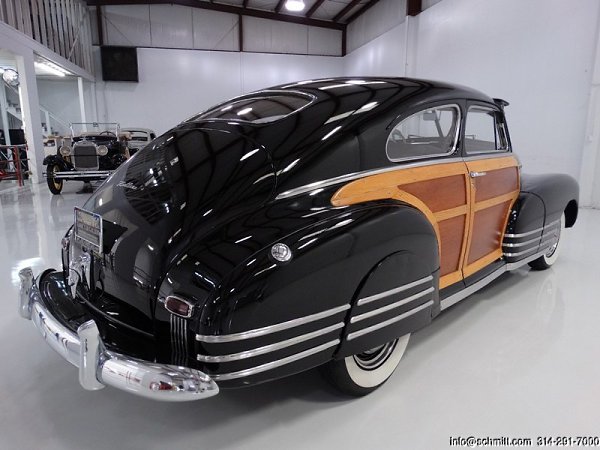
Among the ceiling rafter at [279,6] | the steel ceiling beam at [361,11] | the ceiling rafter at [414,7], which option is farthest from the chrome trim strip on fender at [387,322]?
the ceiling rafter at [279,6]

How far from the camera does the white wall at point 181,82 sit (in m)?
16.0

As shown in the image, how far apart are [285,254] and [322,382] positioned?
93 centimetres

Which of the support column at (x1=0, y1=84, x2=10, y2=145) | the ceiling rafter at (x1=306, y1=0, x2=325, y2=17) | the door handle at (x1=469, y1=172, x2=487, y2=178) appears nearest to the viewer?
the door handle at (x1=469, y1=172, x2=487, y2=178)

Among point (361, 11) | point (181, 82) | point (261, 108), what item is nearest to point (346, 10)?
point (361, 11)

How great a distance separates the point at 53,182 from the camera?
8594 mm

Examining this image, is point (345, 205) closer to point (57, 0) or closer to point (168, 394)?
point (168, 394)

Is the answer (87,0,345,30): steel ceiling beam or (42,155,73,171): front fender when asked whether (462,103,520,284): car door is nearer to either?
(42,155,73,171): front fender

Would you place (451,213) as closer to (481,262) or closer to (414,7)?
(481,262)

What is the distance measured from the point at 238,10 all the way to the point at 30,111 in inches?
365

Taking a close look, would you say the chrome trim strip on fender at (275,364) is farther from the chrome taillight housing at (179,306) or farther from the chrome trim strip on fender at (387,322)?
the chrome taillight housing at (179,306)

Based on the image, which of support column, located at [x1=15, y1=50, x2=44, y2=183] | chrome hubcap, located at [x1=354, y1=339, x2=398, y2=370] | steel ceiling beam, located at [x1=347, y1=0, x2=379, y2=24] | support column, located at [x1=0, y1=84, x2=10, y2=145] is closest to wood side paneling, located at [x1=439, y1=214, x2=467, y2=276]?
chrome hubcap, located at [x1=354, y1=339, x2=398, y2=370]

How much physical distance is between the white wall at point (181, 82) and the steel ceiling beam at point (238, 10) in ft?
4.59

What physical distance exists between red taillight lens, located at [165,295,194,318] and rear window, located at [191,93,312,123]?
989 mm

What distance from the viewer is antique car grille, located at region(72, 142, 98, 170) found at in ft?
29.4
